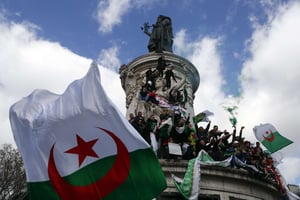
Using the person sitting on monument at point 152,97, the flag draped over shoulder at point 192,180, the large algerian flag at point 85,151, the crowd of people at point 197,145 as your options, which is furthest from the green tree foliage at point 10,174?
the large algerian flag at point 85,151

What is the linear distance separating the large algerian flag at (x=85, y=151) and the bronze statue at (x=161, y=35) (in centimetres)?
1577

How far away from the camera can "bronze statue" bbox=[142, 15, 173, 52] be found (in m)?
25.7

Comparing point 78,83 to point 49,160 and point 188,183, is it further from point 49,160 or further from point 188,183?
point 188,183

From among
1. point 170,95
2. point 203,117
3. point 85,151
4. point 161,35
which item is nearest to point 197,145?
point 203,117

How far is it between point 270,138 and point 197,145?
4.70m

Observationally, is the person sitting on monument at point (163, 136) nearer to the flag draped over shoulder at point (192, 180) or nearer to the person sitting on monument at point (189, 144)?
the person sitting on monument at point (189, 144)

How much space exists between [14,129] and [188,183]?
5.92m

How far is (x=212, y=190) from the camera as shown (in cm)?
1413

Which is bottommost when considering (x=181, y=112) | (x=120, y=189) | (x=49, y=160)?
(x=120, y=189)

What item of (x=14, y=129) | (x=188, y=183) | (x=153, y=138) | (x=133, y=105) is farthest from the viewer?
(x=133, y=105)

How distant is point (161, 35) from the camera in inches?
1030

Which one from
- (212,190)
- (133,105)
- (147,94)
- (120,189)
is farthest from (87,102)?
(133,105)

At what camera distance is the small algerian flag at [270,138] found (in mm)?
18703

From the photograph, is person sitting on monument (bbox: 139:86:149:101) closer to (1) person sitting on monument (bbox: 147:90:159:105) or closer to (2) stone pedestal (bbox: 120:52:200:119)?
(1) person sitting on monument (bbox: 147:90:159:105)
